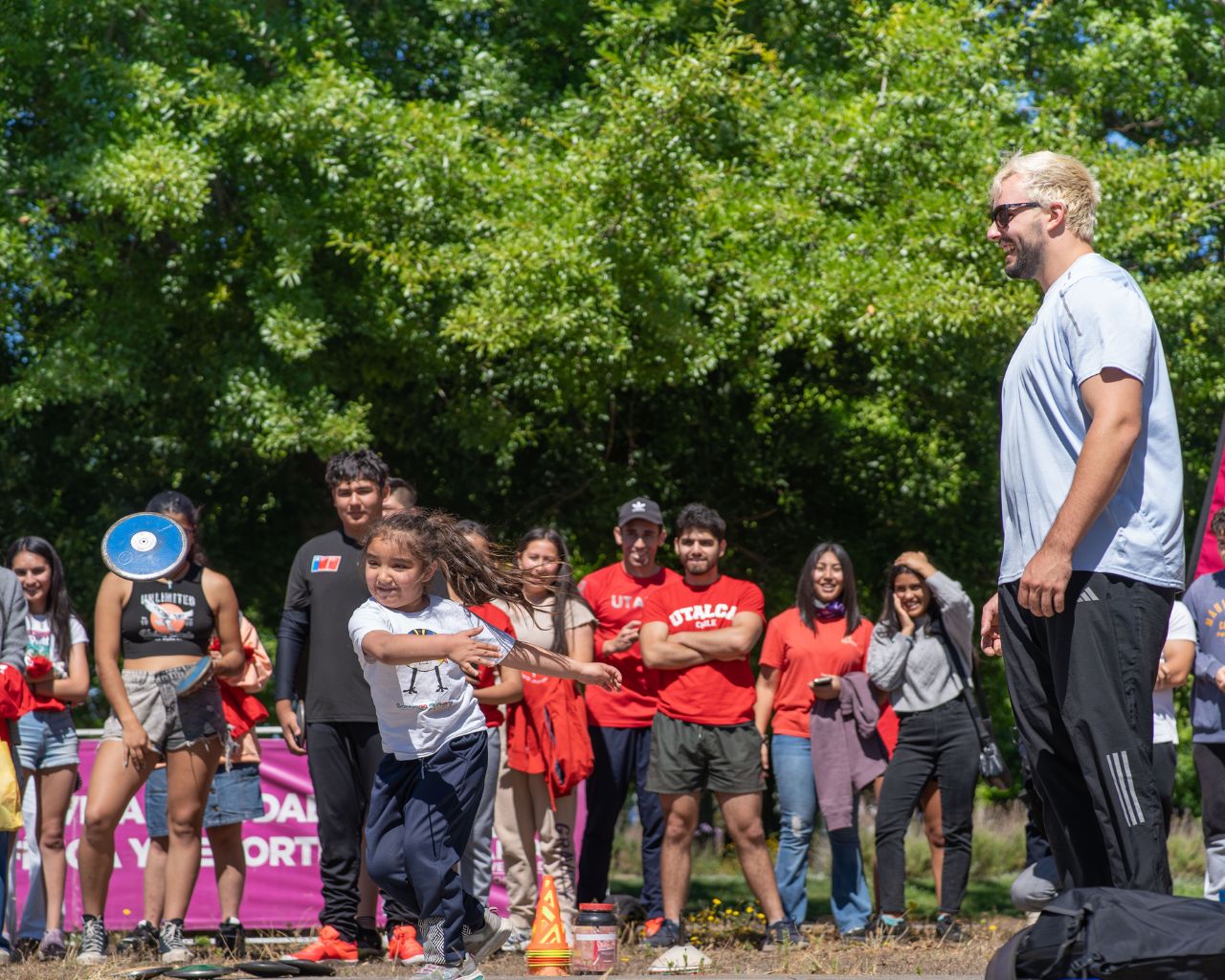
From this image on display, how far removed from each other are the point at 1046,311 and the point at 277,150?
801 centimetres

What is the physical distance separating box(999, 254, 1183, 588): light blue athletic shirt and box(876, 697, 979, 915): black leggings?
14.3 ft

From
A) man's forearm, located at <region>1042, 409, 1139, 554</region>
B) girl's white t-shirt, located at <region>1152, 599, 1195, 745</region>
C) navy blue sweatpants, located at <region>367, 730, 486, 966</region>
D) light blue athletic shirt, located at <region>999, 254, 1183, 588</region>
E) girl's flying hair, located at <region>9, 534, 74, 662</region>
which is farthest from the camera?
girl's flying hair, located at <region>9, 534, 74, 662</region>

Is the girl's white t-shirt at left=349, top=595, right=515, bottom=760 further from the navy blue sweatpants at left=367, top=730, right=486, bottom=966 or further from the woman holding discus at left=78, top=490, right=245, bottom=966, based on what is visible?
the woman holding discus at left=78, top=490, right=245, bottom=966

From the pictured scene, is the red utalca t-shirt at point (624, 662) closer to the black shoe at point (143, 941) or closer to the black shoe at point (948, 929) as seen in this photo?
the black shoe at point (948, 929)

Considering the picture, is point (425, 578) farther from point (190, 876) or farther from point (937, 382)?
point (937, 382)

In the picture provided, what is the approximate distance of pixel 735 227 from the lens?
1077 centimetres

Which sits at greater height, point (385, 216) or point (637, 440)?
point (385, 216)

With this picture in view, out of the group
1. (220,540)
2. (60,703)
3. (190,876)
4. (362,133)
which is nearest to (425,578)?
(190,876)

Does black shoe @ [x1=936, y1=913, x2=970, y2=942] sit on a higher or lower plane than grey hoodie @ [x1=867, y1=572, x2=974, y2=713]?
lower

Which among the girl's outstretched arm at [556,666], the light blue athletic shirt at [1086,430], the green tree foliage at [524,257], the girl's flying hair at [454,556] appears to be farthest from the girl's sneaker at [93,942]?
the light blue athletic shirt at [1086,430]

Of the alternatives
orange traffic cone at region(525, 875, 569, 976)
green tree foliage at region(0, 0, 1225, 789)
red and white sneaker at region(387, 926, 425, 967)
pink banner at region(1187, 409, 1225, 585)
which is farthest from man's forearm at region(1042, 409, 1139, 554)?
green tree foliage at region(0, 0, 1225, 789)

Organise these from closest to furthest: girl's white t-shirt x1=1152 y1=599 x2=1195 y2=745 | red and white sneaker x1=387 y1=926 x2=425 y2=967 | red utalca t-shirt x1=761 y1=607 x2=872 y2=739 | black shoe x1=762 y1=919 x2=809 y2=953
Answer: red and white sneaker x1=387 y1=926 x2=425 y2=967
girl's white t-shirt x1=1152 y1=599 x2=1195 y2=745
black shoe x1=762 y1=919 x2=809 y2=953
red utalca t-shirt x1=761 y1=607 x2=872 y2=739

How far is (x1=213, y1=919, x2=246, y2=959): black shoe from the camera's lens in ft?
23.4

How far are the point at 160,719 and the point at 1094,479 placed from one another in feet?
16.1
